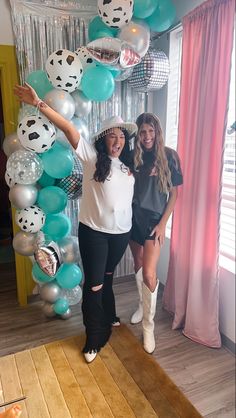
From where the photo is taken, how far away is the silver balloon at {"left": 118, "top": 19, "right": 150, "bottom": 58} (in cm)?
163

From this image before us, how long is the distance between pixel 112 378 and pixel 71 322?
0.55 meters

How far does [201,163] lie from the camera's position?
1.47m

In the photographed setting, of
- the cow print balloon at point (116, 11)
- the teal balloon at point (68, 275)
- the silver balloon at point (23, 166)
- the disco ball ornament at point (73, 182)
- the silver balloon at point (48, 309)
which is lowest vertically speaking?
the silver balloon at point (48, 309)

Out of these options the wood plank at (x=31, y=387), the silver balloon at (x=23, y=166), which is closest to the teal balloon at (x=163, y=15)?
the silver balloon at (x=23, y=166)

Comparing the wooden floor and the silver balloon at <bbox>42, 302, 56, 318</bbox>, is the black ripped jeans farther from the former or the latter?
the silver balloon at <bbox>42, 302, 56, 318</bbox>

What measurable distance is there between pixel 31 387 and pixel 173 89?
165 cm

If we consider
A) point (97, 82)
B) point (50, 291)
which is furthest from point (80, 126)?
point (50, 291)

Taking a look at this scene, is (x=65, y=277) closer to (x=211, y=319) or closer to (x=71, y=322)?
(x=71, y=322)

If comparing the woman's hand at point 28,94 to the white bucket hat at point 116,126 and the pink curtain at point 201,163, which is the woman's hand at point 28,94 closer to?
the white bucket hat at point 116,126

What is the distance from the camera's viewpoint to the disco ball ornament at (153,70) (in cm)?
170

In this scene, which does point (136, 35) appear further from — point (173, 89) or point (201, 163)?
point (201, 163)

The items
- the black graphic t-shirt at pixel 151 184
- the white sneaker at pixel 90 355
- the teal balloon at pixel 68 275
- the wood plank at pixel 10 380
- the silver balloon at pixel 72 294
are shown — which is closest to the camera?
the wood plank at pixel 10 380

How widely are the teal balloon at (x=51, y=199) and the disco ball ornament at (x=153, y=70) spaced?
77 centimetres

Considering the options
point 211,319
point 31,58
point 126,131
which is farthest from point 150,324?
point 31,58
